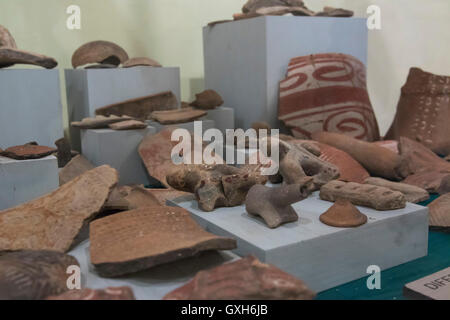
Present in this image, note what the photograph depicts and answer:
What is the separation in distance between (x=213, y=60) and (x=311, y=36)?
3.54ft

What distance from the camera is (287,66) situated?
4.50 meters

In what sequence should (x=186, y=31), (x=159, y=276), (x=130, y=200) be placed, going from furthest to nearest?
(x=186, y=31), (x=130, y=200), (x=159, y=276)

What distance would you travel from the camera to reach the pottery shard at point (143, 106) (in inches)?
171

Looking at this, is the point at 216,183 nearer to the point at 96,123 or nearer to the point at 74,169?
the point at 74,169

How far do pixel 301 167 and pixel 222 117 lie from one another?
1930mm

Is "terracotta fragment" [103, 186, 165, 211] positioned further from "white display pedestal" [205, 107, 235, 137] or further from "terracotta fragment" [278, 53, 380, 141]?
"terracotta fragment" [278, 53, 380, 141]

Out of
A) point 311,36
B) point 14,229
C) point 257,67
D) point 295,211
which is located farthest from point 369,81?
point 14,229

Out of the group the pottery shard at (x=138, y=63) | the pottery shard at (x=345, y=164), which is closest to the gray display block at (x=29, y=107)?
the pottery shard at (x=138, y=63)

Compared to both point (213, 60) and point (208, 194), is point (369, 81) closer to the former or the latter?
point (213, 60)

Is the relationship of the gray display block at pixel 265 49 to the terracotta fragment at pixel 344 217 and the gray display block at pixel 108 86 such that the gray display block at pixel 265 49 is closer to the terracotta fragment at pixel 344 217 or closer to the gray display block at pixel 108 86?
the gray display block at pixel 108 86

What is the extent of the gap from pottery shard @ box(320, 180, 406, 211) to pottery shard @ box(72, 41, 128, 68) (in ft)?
9.31

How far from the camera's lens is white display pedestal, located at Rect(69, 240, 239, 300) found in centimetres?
168

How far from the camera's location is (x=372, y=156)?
12.2 ft

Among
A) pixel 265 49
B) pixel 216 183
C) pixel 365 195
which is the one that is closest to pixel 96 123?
pixel 265 49
